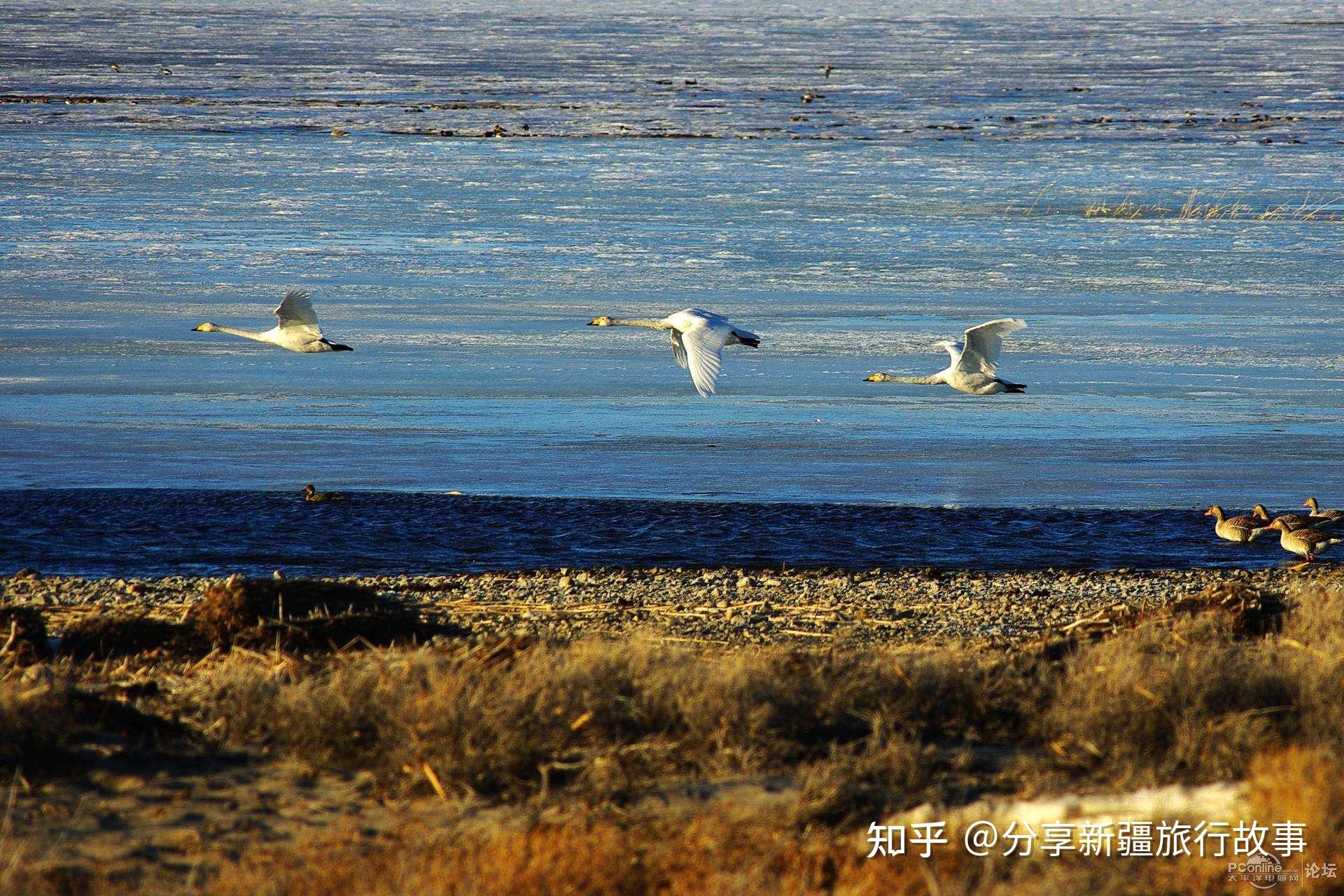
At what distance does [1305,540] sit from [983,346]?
3126 mm

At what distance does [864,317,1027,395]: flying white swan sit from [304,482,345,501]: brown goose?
14.5ft

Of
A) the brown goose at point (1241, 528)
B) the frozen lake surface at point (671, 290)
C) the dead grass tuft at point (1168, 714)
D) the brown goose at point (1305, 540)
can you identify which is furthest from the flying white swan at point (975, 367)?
the dead grass tuft at point (1168, 714)

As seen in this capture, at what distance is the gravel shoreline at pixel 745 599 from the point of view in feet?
26.5

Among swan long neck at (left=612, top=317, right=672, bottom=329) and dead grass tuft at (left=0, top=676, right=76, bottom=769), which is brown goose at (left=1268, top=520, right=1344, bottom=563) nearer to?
swan long neck at (left=612, top=317, right=672, bottom=329)

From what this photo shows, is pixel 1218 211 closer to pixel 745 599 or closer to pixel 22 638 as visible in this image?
pixel 745 599

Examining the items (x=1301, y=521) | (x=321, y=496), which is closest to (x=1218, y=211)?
(x=1301, y=521)

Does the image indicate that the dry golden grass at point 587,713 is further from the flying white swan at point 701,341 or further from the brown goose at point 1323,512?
the flying white swan at point 701,341

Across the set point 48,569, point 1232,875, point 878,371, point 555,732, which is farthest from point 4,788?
point 878,371

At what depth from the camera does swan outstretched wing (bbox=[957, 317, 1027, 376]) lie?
12.3 m

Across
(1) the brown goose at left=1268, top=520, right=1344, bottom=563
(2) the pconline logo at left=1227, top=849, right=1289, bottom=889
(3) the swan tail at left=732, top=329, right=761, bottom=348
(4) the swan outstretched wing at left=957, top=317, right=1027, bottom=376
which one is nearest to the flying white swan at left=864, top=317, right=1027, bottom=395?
(4) the swan outstretched wing at left=957, top=317, right=1027, bottom=376

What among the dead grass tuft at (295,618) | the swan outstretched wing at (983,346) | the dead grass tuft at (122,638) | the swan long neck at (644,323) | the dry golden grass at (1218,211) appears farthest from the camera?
the dry golden grass at (1218,211)

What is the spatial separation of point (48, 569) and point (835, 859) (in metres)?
6.51

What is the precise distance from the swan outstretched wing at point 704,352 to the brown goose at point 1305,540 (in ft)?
12.0

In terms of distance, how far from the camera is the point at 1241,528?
34.8 ft
